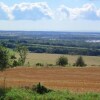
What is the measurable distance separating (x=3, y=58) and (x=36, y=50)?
99.3 meters

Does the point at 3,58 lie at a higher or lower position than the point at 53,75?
higher

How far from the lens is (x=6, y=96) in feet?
68.5

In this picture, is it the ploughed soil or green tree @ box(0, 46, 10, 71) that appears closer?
green tree @ box(0, 46, 10, 71)

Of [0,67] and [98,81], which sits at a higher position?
[0,67]

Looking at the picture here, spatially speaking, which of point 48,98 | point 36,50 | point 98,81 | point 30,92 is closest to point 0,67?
point 30,92

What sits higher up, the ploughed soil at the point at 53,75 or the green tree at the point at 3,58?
the green tree at the point at 3,58

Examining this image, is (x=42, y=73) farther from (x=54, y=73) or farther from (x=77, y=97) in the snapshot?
(x=77, y=97)

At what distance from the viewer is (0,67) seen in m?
29.9

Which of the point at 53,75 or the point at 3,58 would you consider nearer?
the point at 3,58

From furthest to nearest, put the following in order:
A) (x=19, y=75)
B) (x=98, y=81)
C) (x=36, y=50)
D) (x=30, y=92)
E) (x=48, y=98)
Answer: (x=36, y=50)
(x=19, y=75)
(x=98, y=81)
(x=30, y=92)
(x=48, y=98)

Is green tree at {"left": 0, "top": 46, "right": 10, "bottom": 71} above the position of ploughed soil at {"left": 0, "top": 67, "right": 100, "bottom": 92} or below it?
A: above

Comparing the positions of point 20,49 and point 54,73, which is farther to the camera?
point 20,49

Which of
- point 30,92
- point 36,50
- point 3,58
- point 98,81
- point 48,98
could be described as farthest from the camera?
point 36,50

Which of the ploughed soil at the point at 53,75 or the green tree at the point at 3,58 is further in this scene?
the ploughed soil at the point at 53,75
